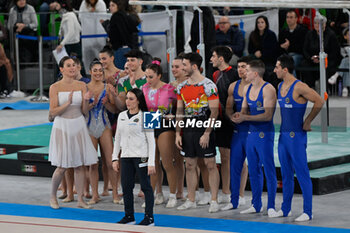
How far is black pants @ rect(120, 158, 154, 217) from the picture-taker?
23.5ft

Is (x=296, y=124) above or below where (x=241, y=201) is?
above

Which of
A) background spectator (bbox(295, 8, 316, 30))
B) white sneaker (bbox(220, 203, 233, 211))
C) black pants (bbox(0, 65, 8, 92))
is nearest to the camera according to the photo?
white sneaker (bbox(220, 203, 233, 211))

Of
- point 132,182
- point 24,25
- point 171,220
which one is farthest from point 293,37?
point 132,182

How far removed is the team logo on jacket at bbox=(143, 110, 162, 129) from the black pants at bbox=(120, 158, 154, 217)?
15.1 inches

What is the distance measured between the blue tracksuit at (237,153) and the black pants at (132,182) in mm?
1071

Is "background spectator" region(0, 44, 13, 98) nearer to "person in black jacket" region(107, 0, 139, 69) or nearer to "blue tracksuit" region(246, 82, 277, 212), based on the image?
"person in black jacket" region(107, 0, 139, 69)

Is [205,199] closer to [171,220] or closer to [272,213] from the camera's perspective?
[171,220]

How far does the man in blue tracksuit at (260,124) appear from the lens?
7375mm

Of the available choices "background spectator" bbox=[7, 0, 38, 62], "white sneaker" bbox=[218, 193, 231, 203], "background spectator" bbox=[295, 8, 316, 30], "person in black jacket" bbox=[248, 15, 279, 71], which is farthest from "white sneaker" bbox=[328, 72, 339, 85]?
"white sneaker" bbox=[218, 193, 231, 203]

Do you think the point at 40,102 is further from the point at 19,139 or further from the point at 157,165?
the point at 157,165

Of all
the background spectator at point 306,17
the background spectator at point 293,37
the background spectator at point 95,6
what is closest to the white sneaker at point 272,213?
the background spectator at point 293,37

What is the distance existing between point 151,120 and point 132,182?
0.72 metres

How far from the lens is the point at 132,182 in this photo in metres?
7.27

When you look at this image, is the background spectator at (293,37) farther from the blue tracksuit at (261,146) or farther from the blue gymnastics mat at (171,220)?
the blue gymnastics mat at (171,220)
